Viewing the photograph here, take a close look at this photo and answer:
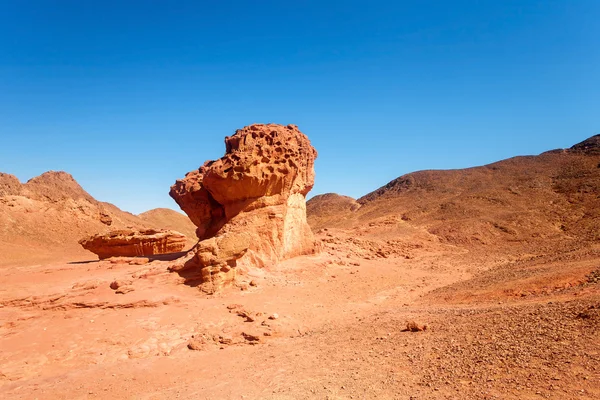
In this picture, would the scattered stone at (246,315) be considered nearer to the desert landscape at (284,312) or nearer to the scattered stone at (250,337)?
the desert landscape at (284,312)

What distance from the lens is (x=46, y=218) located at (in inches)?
1363

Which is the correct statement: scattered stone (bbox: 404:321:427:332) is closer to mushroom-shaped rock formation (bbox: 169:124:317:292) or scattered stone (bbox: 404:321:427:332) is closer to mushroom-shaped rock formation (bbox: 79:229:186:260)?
mushroom-shaped rock formation (bbox: 169:124:317:292)

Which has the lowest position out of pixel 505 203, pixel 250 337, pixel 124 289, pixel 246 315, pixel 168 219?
pixel 250 337

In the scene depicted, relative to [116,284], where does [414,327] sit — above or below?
below

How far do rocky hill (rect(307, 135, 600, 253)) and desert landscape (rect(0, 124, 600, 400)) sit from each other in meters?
1.27

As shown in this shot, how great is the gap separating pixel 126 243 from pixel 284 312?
10622mm

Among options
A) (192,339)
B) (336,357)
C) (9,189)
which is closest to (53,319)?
(192,339)

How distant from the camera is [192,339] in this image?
8.05 m

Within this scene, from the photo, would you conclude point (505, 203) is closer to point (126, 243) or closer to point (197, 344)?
point (126, 243)

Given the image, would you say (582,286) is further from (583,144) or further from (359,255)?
(583,144)

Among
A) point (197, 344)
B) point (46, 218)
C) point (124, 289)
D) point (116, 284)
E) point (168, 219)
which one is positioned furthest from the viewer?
point (168, 219)

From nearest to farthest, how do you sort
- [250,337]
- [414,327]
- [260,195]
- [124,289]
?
[414,327], [250,337], [124,289], [260,195]

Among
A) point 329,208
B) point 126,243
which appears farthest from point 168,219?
point 126,243

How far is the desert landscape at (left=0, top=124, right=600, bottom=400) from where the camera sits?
524 cm
